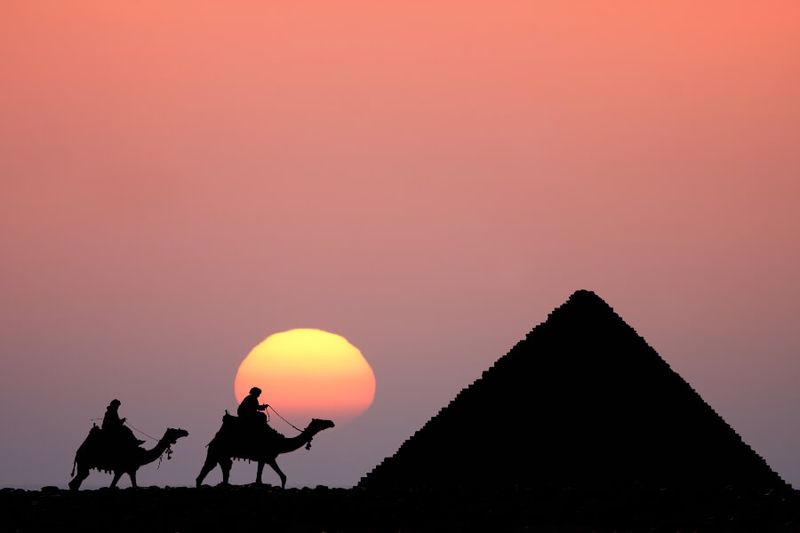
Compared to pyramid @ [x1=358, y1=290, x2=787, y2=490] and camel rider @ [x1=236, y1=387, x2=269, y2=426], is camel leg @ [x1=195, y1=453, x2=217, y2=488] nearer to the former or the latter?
camel rider @ [x1=236, y1=387, x2=269, y2=426]

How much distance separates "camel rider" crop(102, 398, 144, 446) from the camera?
39.8 metres

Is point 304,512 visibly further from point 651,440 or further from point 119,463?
point 651,440

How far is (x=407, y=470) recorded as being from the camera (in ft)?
144

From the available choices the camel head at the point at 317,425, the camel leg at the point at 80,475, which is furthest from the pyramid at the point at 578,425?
the camel leg at the point at 80,475

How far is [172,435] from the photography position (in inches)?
1628

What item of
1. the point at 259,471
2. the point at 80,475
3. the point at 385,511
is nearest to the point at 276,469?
the point at 259,471

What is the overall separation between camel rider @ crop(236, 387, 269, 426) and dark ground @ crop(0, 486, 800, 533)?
3.49 m

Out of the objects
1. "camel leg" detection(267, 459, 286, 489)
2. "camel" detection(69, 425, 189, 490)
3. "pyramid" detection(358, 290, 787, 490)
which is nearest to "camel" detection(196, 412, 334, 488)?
"camel leg" detection(267, 459, 286, 489)

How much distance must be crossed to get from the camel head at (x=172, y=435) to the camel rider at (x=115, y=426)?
139 cm

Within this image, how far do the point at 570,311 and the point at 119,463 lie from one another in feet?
42.5

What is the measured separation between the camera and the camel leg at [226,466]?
131ft

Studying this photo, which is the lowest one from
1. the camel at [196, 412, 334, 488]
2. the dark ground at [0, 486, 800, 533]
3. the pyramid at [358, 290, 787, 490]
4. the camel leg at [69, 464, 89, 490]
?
the dark ground at [0, 486, 800, 533]

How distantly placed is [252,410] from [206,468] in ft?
5.91

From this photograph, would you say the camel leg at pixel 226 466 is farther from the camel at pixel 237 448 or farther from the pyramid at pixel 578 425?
the pyramid at pixel 578 425
